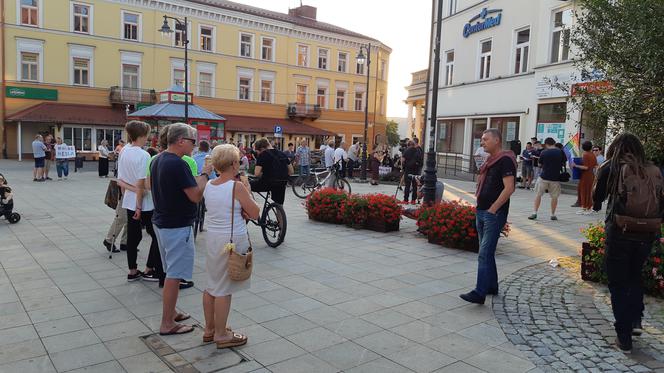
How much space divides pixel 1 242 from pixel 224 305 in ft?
18.6

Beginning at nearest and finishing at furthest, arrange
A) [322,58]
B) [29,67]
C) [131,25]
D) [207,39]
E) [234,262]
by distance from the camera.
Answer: [234,262] → [29,67] → [131,25] → [207,39] → [322,58]

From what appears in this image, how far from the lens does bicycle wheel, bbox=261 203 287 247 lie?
313 inches

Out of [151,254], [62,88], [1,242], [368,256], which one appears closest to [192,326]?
[151,254]

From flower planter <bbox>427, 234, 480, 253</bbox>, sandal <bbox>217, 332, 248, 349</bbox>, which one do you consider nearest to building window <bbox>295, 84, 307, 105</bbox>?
flower planter <bbox>427, 234, 480, 253</bbox>

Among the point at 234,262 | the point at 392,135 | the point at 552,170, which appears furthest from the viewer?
the point at 392,135

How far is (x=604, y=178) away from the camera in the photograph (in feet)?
14.5

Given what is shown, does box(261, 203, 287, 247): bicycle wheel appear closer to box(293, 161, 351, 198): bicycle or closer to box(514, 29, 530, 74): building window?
box(293, 161, 351, 198): bicycle

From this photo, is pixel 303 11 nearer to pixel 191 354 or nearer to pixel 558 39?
pixel 558 39

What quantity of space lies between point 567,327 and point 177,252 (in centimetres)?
357

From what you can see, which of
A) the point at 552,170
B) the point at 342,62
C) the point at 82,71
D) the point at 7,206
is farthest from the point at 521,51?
the point at 82,71

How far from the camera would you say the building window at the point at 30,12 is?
108 ft

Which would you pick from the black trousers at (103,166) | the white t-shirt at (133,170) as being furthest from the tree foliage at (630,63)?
the black trousers at (103,166)

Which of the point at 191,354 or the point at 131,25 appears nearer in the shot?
the point at 191,354

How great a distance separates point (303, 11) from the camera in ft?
161
